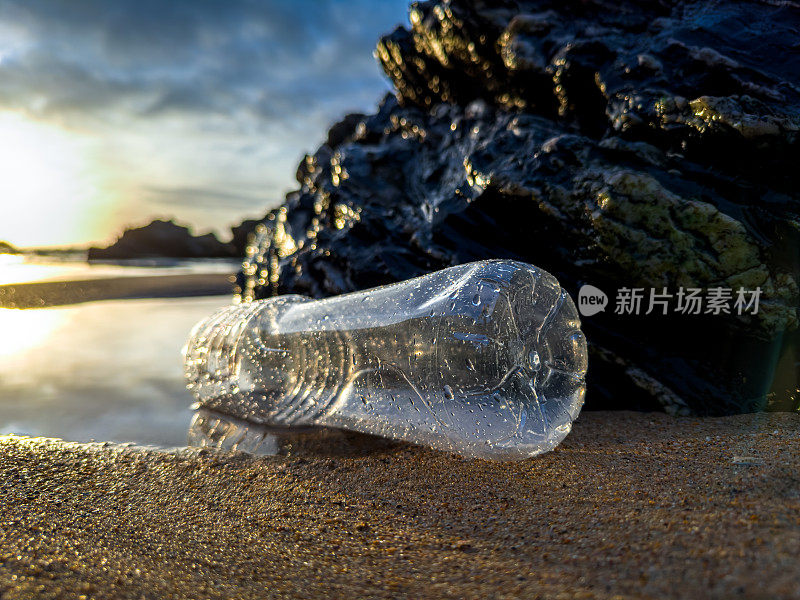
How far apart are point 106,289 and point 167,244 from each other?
67.8 feet

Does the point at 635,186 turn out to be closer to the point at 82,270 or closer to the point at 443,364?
the point at 443,364

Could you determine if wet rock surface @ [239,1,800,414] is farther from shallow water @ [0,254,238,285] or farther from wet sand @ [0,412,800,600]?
shallow water @ [0,254,238,285]

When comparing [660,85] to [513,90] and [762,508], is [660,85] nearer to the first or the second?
[513,90]

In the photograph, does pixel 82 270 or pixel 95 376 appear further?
pixel 82 270

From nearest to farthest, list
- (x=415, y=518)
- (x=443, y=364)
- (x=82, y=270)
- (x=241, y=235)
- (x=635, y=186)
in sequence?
(x=415, y=518), (x=443, y=364), (x=635, y=186), (x=82, y=270), (x=241, y=235)

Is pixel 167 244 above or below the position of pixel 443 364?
above

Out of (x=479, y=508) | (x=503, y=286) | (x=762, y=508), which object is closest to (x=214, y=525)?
(x=479, y=508)

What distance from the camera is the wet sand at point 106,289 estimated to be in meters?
6.02

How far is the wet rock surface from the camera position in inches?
74.6

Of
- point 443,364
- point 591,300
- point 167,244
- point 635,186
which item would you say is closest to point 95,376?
point 443,364

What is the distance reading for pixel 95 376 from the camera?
9.50 feet

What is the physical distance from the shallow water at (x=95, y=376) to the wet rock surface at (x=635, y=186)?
3.57ft

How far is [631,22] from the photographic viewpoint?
2.46 meters

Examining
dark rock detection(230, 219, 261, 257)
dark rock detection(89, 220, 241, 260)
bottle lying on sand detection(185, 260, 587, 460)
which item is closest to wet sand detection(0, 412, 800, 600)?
bottle lying on sand detection(185, 260, 587, 460)
